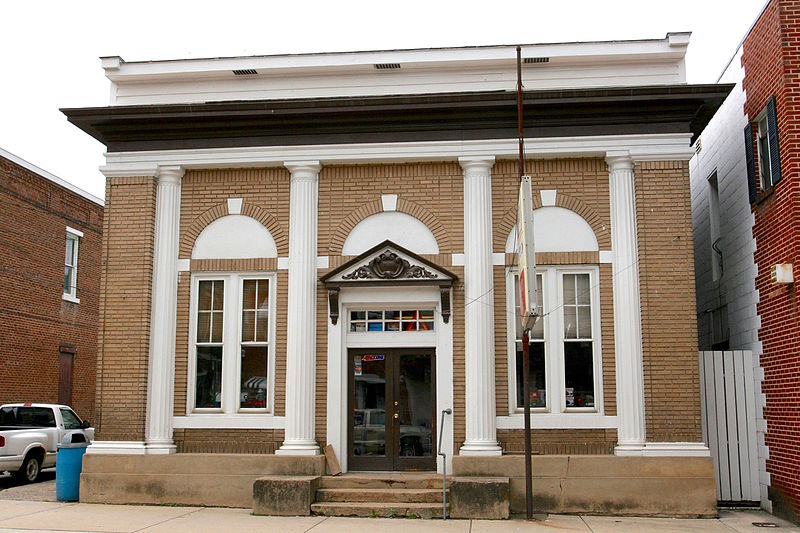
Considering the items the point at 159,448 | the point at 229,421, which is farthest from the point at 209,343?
the point at 159,448

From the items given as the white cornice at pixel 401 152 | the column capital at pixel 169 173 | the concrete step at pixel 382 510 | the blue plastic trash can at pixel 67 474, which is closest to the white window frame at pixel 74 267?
the white cornice at pixel 401 152

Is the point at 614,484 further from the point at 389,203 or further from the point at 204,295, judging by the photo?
the point at 204,295

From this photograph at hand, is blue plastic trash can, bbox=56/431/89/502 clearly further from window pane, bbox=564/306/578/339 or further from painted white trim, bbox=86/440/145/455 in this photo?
window pane, bbox=564/306/578/339

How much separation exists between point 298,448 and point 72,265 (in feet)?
48.8

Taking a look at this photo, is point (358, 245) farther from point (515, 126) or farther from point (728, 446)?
point (728, 446)

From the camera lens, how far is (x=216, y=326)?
15.0m

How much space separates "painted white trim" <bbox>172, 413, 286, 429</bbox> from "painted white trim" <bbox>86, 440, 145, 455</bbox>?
2.36 feet

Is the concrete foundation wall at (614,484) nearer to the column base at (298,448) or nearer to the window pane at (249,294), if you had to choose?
the column base at (298,448)

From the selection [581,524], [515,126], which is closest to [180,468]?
[581,524]

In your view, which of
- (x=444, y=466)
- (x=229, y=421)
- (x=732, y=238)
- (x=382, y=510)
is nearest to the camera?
(x=444, y=466)

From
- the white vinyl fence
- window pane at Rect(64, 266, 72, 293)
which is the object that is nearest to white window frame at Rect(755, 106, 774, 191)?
the white vinyl fence

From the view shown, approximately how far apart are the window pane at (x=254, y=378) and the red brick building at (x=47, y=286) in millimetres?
10615

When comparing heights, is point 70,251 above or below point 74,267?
above

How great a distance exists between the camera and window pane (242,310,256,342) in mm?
14898
